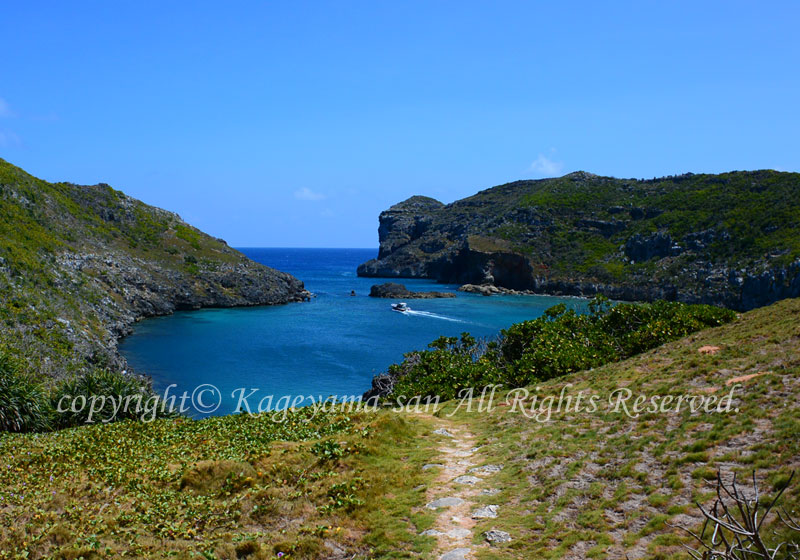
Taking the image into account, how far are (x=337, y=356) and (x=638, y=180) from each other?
111806 mm

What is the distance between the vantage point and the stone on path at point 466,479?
1123cm

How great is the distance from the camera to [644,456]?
10.6m

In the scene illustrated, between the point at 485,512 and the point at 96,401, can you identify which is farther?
the point at 96,401

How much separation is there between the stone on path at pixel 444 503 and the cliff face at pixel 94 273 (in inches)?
951

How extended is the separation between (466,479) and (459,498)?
1032mm

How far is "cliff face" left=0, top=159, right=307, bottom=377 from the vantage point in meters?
35.4

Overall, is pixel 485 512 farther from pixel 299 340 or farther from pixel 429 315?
pixel 429 315

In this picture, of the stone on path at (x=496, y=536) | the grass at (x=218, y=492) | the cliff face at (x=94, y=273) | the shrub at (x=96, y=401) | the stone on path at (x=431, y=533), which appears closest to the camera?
the stone on path at (x=496, y=536)

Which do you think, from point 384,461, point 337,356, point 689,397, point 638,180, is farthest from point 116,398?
point 638,180

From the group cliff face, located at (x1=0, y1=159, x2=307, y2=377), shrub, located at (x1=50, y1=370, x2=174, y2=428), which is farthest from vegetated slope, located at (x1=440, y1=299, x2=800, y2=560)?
cliff face, located at (x1=0, y1=159, x2=307, y2=377)

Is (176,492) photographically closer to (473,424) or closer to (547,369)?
(473,424)

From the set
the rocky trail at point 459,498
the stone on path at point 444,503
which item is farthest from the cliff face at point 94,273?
the stone on path at point 444,503

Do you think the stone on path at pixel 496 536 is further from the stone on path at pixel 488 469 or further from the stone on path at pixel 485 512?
the stone on path at pixel 488 469

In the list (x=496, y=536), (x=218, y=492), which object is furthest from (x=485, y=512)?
(x=218, y=492)
